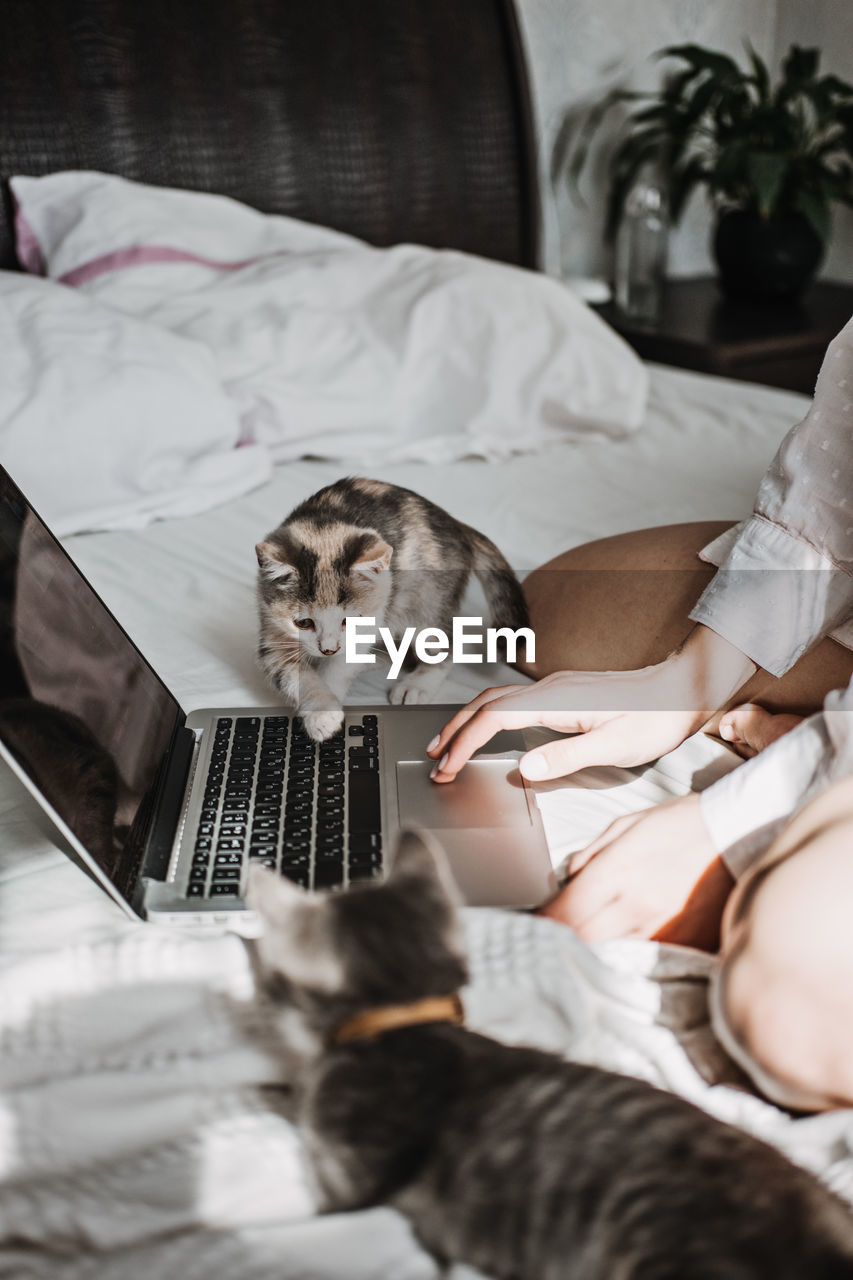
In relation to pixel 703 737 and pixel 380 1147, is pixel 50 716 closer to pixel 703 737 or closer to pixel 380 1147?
pixel 380 1147

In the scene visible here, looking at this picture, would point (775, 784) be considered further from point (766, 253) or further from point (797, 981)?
point (766, 253)

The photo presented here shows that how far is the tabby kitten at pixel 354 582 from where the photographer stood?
0.97 metres

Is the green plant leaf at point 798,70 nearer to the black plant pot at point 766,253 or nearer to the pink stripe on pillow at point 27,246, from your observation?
the black plant pot at point 766,253

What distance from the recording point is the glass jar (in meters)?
2.32

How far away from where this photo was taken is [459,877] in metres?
0.69

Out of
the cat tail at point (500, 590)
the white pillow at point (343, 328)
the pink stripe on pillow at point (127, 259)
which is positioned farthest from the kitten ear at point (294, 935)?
the pink stripe on pillow at point (127, 259)

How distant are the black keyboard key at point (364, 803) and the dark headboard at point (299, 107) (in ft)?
4.32

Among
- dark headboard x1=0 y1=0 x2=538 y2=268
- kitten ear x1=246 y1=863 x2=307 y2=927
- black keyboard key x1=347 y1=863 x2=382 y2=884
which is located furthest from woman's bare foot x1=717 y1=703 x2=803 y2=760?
dark headboard x1=0 y1=0 x2=538 y2=268

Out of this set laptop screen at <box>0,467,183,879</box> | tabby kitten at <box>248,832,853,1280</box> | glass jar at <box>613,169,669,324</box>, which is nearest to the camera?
tabby kitten at <box>248,832,853,1280</box>

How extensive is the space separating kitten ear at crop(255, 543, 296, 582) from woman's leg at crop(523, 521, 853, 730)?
28cm

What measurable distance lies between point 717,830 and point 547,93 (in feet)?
7.35

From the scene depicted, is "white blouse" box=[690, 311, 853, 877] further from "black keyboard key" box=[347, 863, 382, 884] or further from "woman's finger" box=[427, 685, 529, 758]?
"black keyboard key" box=[347, 863, 382, 884]

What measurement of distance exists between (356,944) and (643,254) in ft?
7.05

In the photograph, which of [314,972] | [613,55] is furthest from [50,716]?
[613,55]
